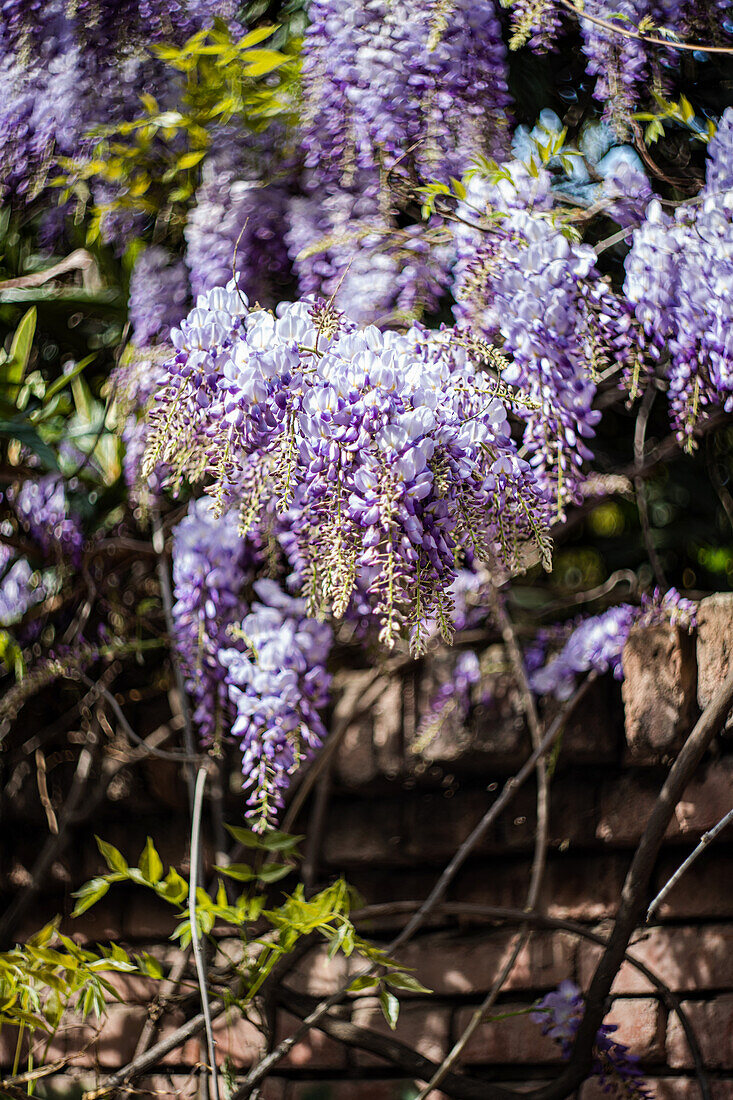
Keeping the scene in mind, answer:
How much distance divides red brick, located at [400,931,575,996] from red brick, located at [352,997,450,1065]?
1.4 inches

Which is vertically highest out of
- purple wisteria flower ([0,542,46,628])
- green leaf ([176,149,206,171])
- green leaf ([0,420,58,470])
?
green leaf ([176,149,206,171])

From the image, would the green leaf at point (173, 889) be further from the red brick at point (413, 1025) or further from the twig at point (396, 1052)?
the red brick at point (413, 1025)

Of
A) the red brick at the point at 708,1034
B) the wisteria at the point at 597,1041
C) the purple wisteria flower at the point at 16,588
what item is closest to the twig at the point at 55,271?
the purple wisteria flower at the point at 16,588

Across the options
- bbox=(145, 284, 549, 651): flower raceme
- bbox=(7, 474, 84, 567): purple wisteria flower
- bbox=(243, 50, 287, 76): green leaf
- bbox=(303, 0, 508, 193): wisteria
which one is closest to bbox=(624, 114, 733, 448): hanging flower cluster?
bbox=(145, 284, 549, 651): flower raceme

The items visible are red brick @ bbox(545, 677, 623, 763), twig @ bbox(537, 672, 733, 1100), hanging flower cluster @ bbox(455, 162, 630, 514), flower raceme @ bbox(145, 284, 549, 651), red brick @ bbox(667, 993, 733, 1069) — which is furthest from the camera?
red brick @ bbox(545, 677, 623, 763)

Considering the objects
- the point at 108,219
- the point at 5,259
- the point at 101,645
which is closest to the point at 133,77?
the point at 108,219

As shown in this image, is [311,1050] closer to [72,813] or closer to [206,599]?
[72,813]

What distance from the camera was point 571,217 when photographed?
1.09 meters

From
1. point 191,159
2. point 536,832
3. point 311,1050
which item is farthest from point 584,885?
point 191,159

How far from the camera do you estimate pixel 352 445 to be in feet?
2.86

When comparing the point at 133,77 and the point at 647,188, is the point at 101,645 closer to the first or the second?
the point at 133,77

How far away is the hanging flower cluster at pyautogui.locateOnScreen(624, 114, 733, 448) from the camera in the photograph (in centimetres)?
99

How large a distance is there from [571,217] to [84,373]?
0.90 meters

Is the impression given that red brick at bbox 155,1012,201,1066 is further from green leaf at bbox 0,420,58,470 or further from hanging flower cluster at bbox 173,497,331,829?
green leaf at bbox 0,420,58,470
